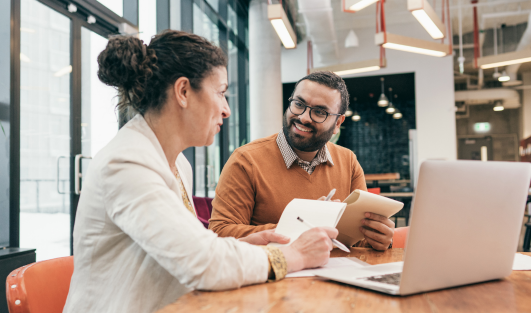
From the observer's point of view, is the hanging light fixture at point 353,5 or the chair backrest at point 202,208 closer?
the hanging light fixture at point 353,5

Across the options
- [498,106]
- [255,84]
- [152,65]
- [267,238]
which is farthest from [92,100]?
[498,106]

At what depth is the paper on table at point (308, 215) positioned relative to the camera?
3.65 feet

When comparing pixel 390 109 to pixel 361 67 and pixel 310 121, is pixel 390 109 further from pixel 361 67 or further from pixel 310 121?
pixel 310 121

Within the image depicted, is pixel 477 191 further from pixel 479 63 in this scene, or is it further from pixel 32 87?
pixel 479 63

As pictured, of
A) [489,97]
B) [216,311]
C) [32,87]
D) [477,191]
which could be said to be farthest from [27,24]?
[489,97]

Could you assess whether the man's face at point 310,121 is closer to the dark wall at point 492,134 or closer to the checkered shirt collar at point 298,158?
the checkered shirt collar at point 298,158

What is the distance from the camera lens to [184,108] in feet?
3.68

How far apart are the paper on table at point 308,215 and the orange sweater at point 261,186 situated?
16.4 inches

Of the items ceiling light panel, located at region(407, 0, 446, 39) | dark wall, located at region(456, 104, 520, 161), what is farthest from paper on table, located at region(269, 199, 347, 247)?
dark wall, located at region(456, 104, 520, 161)

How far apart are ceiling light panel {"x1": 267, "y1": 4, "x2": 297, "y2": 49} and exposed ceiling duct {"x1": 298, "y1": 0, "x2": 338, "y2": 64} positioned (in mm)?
1070

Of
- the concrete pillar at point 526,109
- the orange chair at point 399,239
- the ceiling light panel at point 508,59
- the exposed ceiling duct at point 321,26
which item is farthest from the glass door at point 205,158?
the concrete pillar at point 526,109

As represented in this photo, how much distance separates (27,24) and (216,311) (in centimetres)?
292

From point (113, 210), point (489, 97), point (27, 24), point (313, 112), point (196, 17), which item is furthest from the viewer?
point (489, 97)

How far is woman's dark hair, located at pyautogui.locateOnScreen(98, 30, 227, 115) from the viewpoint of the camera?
41.8 inches
